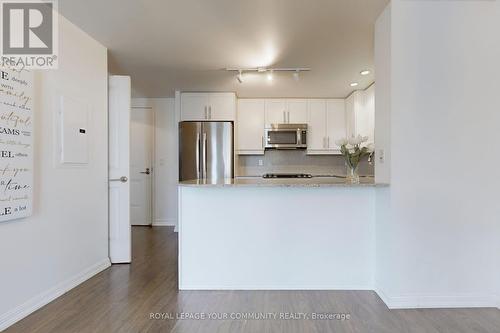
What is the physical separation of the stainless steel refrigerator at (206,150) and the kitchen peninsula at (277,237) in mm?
2014

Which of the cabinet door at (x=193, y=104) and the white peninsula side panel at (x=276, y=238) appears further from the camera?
the cabinet door at (x=193, y=104)

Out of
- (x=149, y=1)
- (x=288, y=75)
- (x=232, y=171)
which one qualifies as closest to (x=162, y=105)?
(x=232, y=171)

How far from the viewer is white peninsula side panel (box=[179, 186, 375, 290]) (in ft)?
8.58

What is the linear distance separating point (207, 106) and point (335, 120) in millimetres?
2187

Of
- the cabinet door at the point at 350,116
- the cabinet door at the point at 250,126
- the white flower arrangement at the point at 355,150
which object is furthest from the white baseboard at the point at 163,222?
the white flower arrangement at the point at 355,150

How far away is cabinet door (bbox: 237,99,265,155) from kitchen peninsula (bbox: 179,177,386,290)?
2.62m

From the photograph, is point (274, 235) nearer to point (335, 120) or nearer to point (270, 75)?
point (270, 75)

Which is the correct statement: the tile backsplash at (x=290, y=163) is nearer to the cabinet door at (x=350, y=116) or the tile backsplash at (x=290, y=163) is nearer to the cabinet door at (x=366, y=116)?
the cabinet door at (x=350, y=116)

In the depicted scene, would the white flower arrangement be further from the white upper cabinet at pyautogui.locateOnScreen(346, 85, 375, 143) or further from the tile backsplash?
the tile backsplash

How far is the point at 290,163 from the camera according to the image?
18.4 feet

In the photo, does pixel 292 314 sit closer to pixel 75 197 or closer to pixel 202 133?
pixel 75 197

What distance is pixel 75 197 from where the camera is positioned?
272 centimetres

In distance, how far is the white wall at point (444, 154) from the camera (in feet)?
7.52

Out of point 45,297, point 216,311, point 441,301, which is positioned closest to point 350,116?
point 441,301
